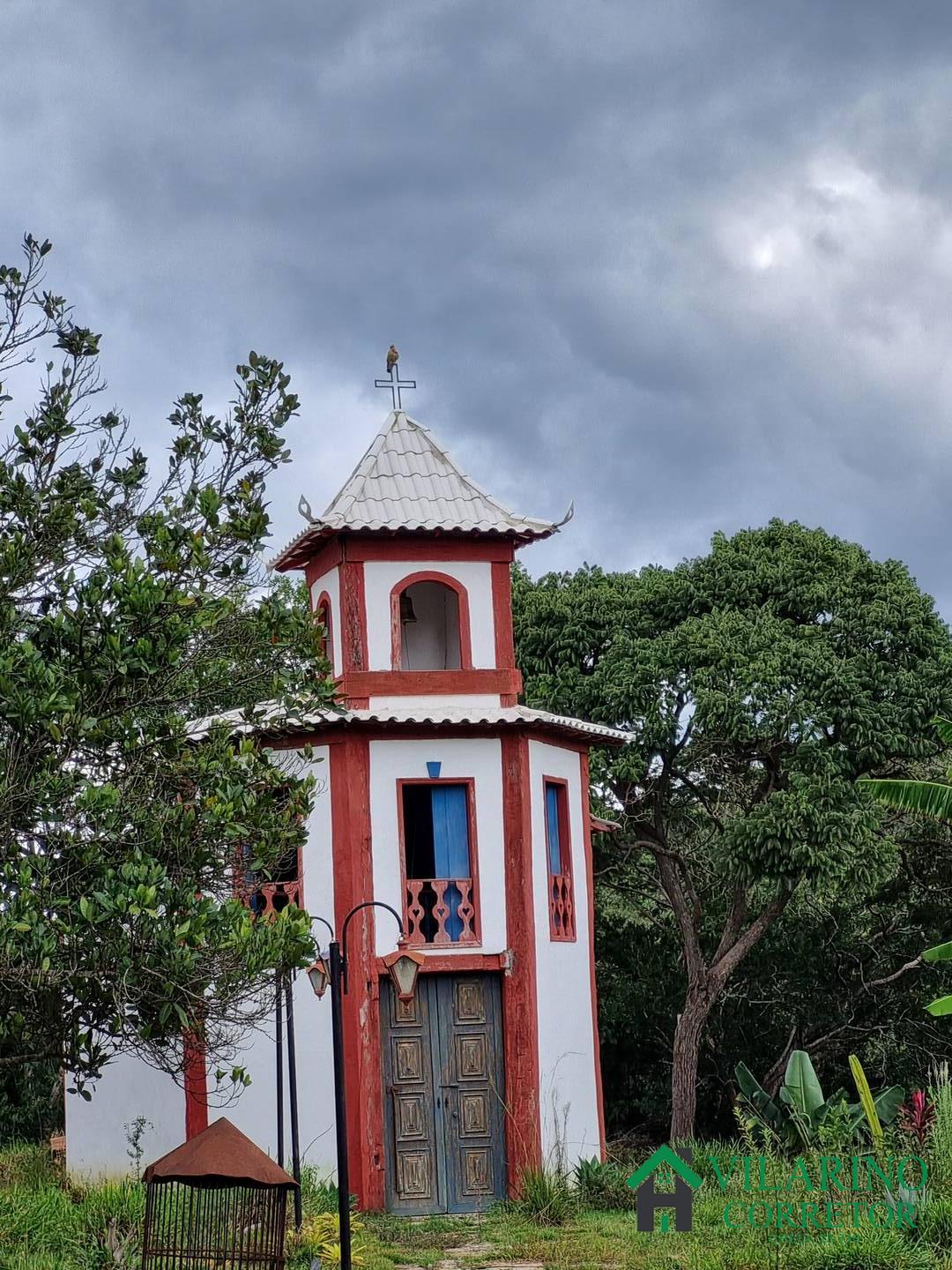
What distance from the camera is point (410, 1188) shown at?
16.9m

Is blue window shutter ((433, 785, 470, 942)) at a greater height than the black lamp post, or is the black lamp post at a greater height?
blue window shutter ((433, 785, 470, 942))

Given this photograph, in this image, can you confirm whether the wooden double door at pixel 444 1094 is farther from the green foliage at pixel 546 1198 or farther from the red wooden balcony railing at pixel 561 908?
the red wooden balcony railing at pixel 561 908

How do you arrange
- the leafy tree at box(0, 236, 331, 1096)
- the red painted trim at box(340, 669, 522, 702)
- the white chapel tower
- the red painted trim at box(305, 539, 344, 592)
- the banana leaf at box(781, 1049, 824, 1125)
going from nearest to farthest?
the leafy tree at box(0, 236, 331, 1096)
the white chapel tower
the banana leaf at box(781, 1049, 824, 1125)
the red painted trim at box(340, 669, 522, 702)
the red painted trim at box(305, 539, 344, 592)

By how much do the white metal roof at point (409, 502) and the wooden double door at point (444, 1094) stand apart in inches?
205

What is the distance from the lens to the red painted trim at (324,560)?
60.7ft

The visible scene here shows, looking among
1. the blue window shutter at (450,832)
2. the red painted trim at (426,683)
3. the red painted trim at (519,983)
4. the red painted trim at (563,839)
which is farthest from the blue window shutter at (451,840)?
the red painted trim at (426,683)

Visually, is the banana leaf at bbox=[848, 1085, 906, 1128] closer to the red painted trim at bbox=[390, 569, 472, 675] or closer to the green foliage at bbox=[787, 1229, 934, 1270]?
the green foliage at bbox=[787, 1229, 934, 1270]

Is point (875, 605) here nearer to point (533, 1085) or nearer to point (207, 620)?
point (533, 1085)

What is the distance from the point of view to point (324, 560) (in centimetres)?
1919

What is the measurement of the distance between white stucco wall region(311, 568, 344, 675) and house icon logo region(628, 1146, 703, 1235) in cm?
657


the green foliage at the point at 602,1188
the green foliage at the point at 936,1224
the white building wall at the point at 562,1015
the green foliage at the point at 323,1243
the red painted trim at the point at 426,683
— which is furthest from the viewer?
the red painted trim at the point at 426,683

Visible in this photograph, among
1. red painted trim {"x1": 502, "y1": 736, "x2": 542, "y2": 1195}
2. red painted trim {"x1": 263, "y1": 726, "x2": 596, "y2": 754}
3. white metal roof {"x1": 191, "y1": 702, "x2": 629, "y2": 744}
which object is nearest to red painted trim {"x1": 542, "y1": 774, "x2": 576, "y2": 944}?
red painted trim {"x1": 502, "y1": 736, "x2": 542, "y2": 1195}

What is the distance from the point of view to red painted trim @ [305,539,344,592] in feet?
60.7

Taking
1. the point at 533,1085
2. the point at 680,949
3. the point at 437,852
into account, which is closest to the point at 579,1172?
the point at 533,1085
